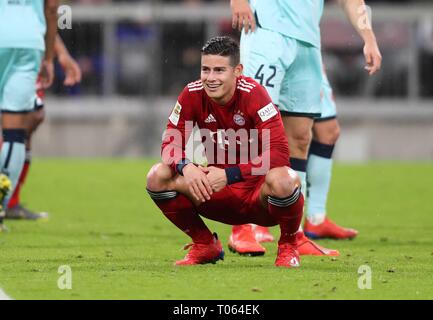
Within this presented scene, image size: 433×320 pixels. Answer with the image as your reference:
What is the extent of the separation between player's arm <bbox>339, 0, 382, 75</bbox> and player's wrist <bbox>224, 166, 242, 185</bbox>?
1382 millimetres

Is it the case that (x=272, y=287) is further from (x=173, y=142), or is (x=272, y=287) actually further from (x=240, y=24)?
(x=240, y=24)

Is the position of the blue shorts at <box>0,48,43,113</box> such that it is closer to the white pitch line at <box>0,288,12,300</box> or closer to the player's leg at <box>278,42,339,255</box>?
the player's leg at <box>278,42,339,255</box>

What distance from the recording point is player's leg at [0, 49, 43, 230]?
389 inches

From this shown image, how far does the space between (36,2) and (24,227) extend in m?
1.81

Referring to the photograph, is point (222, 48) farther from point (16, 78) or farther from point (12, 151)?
point (12, 151)

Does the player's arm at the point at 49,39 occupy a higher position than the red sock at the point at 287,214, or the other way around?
the player's arm at the point at 49,39

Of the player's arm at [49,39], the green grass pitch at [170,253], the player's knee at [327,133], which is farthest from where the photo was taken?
the player's arm at [49,39]

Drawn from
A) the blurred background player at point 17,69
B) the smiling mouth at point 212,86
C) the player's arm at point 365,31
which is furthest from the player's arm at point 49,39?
the smiling mouth at point 212,86

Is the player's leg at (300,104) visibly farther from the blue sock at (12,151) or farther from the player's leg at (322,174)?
the blue sock at (12,151)

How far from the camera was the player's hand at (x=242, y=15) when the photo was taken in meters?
8.39

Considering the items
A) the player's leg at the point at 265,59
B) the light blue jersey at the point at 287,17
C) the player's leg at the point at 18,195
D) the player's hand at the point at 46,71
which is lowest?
the player's leg at the point at 18,195

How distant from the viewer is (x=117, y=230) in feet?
33.2

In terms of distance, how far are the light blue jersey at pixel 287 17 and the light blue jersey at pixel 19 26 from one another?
2.20 metres

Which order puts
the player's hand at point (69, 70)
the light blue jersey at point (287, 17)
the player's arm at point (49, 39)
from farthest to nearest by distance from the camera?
the player's hand at point (69, 70), the player's arm at point (49, 39), the light blue jersey at point (287, 17)
